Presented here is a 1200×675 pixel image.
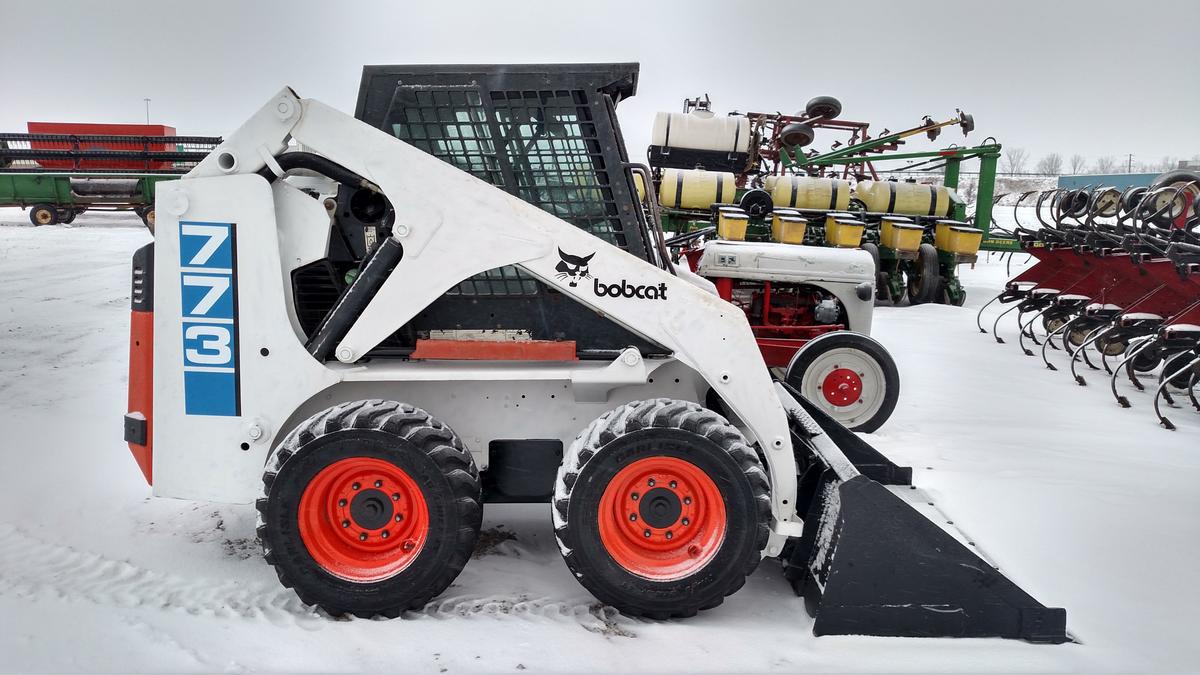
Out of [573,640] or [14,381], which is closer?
[573,640]

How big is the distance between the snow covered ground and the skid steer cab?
16cm

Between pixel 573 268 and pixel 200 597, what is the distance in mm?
1984

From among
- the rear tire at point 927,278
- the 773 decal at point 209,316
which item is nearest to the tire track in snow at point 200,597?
the 773 decal at point 209,316

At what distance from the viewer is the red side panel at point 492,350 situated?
304cm

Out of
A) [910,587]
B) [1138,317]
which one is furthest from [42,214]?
[1138,317]

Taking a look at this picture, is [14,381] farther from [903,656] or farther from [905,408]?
[905,408]

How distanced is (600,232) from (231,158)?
1455 mm

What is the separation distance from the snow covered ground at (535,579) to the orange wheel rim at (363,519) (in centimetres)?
22

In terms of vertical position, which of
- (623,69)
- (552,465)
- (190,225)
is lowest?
(552,465)

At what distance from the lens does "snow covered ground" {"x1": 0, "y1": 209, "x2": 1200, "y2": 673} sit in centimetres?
266

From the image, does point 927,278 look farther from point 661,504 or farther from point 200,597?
point 200,597

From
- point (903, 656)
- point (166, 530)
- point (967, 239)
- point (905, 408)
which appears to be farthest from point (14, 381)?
point (967, 239)

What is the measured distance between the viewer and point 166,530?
Answer: 3.62 m

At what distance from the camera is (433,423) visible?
2891mm
